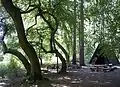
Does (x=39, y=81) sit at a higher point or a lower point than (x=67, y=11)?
lower

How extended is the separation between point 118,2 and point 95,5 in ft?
5.71

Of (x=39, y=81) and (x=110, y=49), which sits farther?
(x=39, y=81)

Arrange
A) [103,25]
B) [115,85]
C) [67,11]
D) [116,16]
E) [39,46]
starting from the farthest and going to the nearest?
1. [39,46]
2. [67,11]
3. [115,85]
4. [103,25]
5. [116,16]

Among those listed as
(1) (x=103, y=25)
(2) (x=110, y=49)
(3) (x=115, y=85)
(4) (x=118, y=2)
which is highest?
(4) (x=118, y=2)

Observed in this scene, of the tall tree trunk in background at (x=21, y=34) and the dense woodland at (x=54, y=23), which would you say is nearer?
the dense woodland at (x=54, y=23)

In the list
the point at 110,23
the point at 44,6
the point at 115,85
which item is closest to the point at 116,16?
the point at 110,23

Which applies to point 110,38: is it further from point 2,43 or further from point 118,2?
point 2,43

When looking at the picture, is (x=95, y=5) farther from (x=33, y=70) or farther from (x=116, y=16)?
(x=33, y=70)

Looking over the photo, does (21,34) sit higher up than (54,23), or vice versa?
(54,23)

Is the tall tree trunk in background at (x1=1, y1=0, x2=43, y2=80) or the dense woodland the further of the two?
the tall tree trunk in background at (x1=1, y1=0, x2=43, y2=80)

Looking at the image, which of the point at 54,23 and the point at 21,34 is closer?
the point at 21,34

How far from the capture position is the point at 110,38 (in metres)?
13.0

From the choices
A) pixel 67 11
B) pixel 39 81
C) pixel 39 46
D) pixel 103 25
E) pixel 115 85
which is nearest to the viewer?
pixel 103 25

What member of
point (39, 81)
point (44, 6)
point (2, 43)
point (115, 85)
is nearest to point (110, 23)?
point (115, 85)
